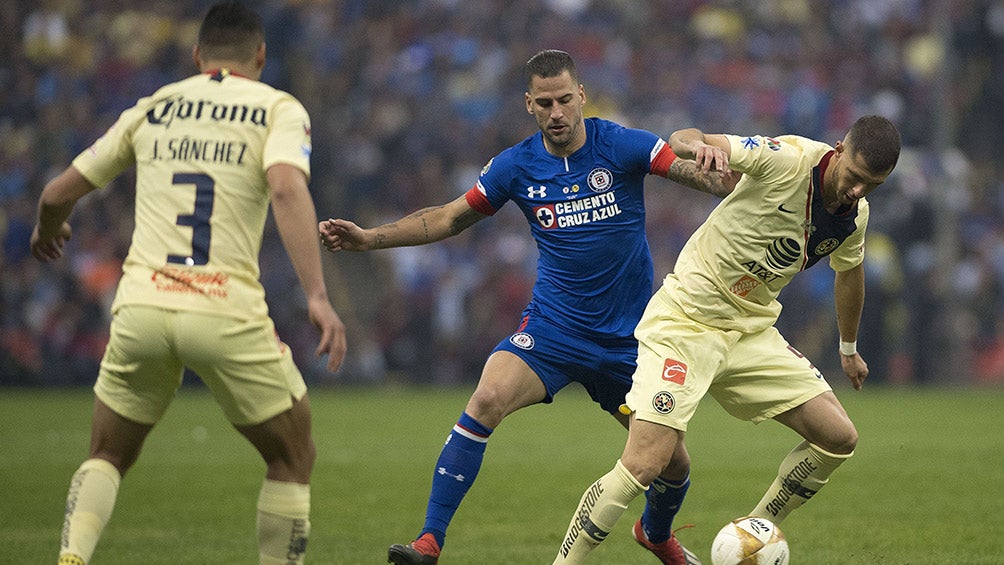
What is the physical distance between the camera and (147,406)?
512cm

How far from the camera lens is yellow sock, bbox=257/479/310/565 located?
5.04 meters

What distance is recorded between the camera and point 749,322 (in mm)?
6543

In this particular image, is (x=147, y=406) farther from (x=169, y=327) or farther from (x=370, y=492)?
(x=370, y=492)

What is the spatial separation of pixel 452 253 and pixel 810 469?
522 inches

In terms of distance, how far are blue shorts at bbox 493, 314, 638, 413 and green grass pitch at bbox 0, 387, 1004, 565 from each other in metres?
1.07

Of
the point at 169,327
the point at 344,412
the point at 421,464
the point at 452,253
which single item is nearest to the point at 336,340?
the point at 169,327

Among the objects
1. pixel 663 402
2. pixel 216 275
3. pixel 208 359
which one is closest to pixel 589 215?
pixel 663 402

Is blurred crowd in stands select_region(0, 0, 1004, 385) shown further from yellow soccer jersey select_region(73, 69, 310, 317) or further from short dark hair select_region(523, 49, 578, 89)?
yellow soccer jersey select_region(73, 69, 310, 317)

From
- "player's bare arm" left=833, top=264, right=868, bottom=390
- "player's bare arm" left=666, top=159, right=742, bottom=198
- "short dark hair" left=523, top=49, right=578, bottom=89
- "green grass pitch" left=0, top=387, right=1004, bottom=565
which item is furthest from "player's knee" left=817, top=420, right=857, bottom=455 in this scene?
"short dark hair" left=523, top=49, right=578, bottom=89

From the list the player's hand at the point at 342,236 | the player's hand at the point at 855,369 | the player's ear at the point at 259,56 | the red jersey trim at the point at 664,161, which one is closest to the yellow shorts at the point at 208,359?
the player's ear at the point at 259,56

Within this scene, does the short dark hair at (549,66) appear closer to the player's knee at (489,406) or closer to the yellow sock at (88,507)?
the player's knee at (489,406)

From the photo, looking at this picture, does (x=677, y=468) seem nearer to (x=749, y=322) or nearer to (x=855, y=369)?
(x=749, y=322)

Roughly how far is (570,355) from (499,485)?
383 centimetres

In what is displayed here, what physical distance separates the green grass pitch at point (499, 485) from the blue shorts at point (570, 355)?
1.07 metres
